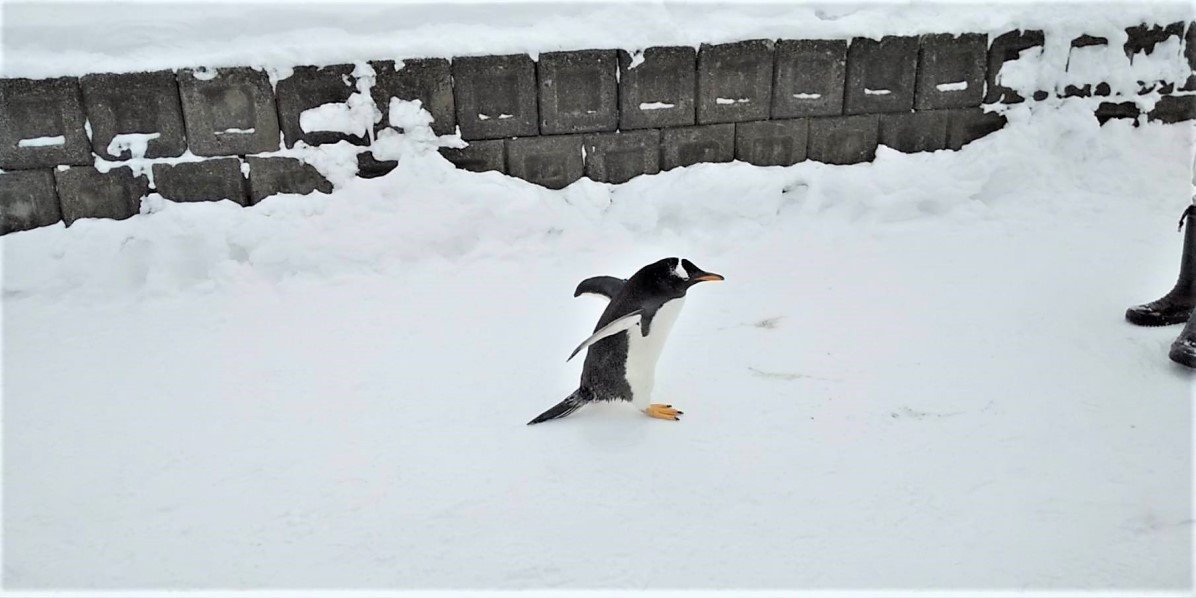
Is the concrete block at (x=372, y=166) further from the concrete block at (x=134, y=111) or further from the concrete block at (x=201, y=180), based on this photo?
the concrete block at (x=134, y=111)

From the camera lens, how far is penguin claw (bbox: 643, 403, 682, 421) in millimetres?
2701

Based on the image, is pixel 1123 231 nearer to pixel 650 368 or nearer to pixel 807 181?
pixel 807 181

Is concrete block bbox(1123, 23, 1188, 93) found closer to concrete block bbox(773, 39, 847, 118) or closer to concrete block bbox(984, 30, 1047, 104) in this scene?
concrete block bbox(984, 30, 1047, 104)

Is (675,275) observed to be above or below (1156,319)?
above

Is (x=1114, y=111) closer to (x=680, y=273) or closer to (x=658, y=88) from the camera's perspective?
(x=658, y=88)

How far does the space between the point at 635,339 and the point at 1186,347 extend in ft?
6.05

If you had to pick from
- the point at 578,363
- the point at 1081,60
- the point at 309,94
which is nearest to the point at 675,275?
the point at 578,363

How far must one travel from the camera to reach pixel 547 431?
265 centimetres

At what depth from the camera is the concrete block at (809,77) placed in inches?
175

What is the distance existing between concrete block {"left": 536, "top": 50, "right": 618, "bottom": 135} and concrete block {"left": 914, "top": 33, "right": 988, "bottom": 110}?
169 cm

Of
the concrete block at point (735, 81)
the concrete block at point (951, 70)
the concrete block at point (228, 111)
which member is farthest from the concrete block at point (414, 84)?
the concrete block at point (951, 70)

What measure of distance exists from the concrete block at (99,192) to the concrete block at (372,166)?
948 mm

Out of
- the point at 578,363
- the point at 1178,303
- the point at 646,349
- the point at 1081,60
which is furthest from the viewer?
the point at 1081,60

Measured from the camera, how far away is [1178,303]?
10.7 ft
